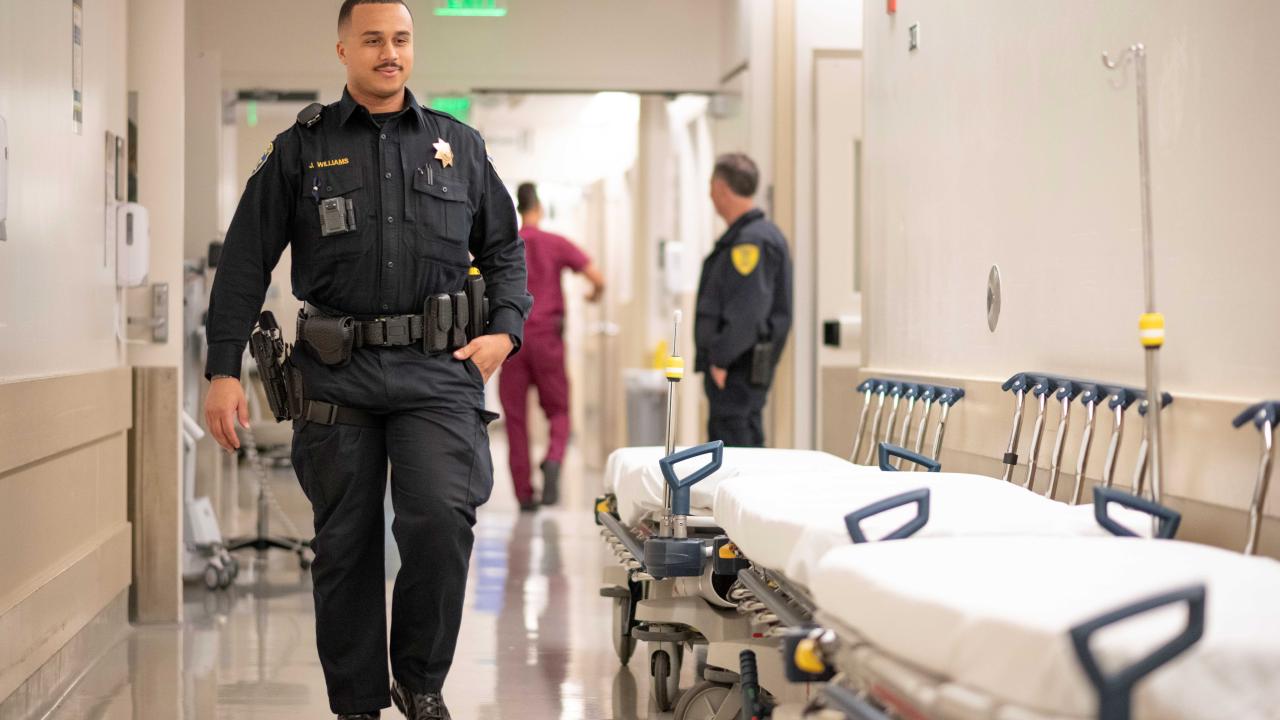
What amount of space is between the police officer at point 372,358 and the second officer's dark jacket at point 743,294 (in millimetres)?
2559

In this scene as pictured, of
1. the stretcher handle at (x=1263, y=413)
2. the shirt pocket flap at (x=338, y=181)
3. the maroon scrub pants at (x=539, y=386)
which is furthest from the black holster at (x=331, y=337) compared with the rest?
the maroon scrub pants at (x=539, y=386)

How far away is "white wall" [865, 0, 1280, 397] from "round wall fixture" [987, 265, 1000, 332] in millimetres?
30

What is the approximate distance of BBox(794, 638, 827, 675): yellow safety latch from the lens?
1738mm

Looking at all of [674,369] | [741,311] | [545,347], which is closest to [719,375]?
[741,311]

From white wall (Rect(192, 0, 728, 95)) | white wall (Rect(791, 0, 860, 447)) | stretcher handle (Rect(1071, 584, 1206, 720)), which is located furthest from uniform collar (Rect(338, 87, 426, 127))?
white wall (Rect(192, 0, 728, 95))

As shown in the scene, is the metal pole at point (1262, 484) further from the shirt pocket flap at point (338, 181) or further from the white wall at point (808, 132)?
the white wall at point (808, 132)

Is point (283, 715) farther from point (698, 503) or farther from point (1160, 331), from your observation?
point (1160, 331)

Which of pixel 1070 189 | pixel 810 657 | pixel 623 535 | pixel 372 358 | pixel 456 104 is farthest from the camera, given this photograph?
pixel 456 104

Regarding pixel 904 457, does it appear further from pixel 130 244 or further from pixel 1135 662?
pixel 130 244

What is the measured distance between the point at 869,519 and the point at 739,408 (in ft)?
11.7

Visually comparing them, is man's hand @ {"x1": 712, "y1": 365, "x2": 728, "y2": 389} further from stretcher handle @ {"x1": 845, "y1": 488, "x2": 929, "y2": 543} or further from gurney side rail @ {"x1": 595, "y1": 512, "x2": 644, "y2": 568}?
stretcher handle @ {"x1": 845, "y1": 488, "x2": 929, "y2": 543}

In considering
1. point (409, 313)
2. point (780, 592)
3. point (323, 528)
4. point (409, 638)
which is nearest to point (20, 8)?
point (409, 313)

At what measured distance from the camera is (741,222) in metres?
5.63

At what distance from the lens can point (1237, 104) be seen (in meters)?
2.16
